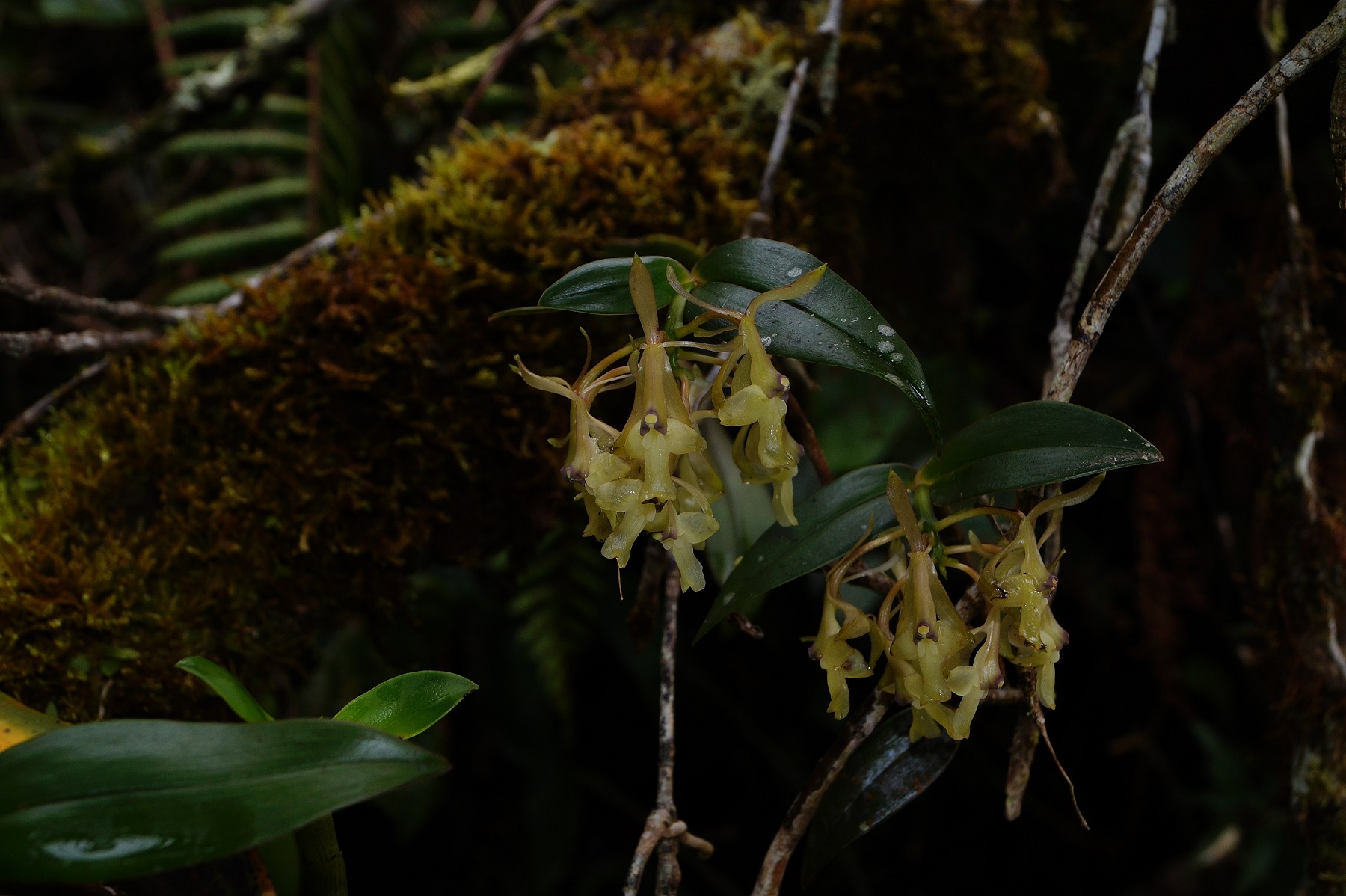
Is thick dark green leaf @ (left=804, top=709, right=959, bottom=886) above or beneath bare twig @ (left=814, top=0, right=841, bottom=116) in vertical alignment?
beneath

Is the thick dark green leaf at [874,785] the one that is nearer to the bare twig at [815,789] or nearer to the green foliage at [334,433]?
the bare twig at [815,789]

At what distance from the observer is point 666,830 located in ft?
3.08

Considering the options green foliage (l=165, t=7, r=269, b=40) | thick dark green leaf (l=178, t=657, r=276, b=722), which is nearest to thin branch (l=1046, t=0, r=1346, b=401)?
thick dark green leaf (l=178, t=657, r=276, b=722)

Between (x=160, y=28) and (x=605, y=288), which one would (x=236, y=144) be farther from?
(x=605, y=288)

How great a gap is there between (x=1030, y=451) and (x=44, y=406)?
1442mm

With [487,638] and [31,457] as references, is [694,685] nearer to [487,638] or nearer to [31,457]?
[487,638]

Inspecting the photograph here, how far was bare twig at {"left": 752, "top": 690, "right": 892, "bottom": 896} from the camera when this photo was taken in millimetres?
952

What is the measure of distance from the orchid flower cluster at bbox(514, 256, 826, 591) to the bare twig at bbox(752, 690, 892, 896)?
267mm

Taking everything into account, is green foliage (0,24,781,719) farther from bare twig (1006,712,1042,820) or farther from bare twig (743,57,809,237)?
bare twig (1006,712,1042,820)

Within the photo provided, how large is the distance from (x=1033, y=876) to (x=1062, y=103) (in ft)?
6.09

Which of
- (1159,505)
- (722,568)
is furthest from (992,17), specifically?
(722,568)

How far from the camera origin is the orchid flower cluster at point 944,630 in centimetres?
80

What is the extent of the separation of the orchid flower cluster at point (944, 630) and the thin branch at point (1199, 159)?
233 millimetres

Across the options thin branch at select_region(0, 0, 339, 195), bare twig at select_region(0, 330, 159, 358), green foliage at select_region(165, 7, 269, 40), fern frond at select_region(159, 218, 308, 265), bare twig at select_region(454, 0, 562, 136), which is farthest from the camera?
green foliage at select_region(165, 7, 269, 40)
